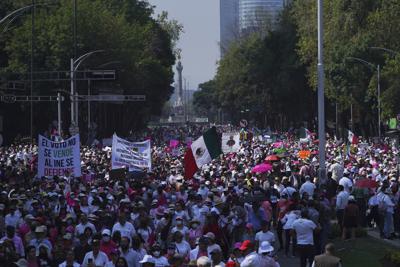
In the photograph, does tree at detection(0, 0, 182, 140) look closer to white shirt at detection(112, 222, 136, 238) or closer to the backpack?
the backpack

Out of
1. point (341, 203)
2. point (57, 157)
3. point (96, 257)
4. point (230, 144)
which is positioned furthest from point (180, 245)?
point (230, 144)

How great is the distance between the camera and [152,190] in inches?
965

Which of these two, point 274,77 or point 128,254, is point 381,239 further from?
point 274,77

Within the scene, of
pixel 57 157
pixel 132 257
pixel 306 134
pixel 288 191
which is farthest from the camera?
pixel 306 134

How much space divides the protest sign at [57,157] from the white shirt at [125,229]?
9517 mm

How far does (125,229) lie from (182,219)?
4.16 feet

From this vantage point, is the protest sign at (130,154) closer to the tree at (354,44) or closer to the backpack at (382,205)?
the backpack at (382,205)

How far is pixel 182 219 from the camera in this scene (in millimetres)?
18047

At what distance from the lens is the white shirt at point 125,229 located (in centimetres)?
1693

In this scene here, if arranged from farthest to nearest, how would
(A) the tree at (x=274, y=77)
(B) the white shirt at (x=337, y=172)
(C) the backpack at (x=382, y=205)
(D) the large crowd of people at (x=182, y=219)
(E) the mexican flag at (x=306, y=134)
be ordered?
(A) the tree at (x=274, y=77), (E) the mexican flag at (x=306, y=134), (B) the white shirt at (x=337, y=172), (C) the backpack at (x=382, y=205), (D) the large crowd of people at (x=182, y=219)

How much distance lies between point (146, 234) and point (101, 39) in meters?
56.7

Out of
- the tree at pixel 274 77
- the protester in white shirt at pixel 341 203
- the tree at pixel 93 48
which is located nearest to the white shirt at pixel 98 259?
the protester in white shirt at pixel 341 203

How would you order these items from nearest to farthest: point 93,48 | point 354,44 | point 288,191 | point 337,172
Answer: point 288,191, point 337,172, point 354,44, point 93,48

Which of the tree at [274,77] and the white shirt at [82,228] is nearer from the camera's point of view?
the white shirt at [82,228]
